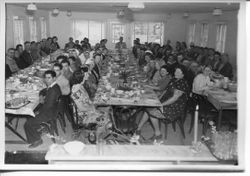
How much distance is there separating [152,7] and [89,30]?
2.88 ft

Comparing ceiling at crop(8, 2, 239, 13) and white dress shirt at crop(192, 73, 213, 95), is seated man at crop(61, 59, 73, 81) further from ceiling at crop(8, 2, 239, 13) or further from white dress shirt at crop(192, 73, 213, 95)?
white dress shirt at crop(192, 73, 213, 95)

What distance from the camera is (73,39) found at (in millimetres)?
5469

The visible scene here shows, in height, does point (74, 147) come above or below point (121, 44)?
below

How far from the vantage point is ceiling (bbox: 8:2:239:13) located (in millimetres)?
5195

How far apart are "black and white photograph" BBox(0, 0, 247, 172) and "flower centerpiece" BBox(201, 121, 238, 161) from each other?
0.01m

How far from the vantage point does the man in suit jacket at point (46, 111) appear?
550 cm

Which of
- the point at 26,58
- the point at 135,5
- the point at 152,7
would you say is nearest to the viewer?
the point at 135,5

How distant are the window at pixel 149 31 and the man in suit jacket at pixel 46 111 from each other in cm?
123

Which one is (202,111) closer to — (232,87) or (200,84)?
(200,84)

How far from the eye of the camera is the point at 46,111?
5516mm

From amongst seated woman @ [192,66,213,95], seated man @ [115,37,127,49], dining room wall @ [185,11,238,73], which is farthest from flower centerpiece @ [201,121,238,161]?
seated man @ [115,37,127,49]

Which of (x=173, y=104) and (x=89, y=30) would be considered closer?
(x=89, y=30)

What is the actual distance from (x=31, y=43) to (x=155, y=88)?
5.87 ft

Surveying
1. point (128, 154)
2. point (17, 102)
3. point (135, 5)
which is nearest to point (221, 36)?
point (135, 5)
